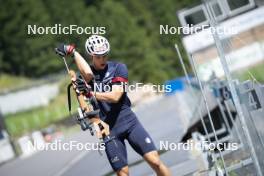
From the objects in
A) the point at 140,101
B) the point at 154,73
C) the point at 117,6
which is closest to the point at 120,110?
the point at 140,101

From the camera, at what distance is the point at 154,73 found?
94.8 m

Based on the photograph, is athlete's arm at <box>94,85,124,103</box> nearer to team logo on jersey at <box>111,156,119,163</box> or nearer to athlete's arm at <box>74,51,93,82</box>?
athlete's arm at <box>74,51,93,82</box>

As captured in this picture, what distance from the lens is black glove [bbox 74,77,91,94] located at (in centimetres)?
878

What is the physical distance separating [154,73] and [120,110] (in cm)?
8587

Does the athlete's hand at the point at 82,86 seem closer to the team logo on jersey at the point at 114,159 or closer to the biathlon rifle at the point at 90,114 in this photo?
the biathlon rifle at the point at 90,114

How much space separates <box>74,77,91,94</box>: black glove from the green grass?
47764mm

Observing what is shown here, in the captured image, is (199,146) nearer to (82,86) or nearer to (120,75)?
(120,75)

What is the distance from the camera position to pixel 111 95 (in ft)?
28.5

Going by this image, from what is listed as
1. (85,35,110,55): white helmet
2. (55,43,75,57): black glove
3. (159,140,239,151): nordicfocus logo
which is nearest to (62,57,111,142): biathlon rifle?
(55,43,75,57): black glove

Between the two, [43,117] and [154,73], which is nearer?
[43,117]

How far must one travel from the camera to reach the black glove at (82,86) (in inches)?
346

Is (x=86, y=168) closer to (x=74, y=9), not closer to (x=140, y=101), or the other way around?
(x=140, y=101)

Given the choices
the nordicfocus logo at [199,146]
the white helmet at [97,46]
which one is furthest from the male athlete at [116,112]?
the nordicfocus logo at [199,146]

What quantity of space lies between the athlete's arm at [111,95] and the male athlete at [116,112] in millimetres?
78
